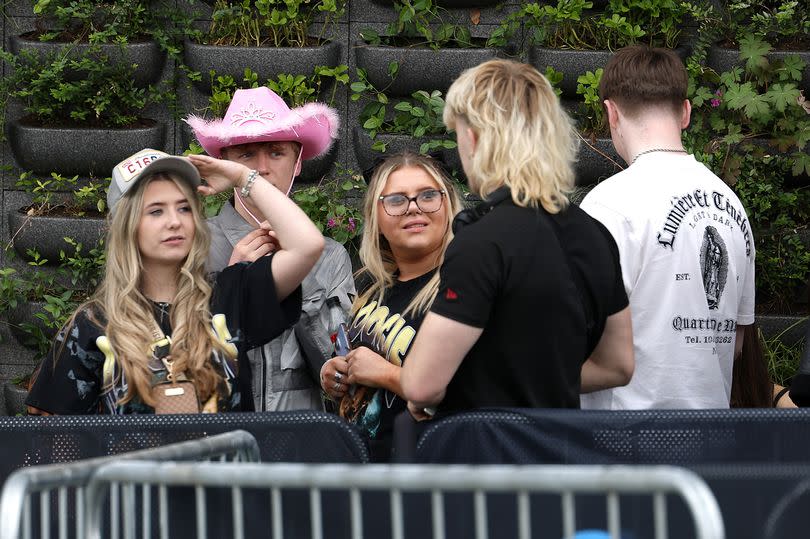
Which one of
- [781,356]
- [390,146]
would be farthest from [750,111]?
[390,146]

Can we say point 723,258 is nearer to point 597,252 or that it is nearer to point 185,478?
point 597,252

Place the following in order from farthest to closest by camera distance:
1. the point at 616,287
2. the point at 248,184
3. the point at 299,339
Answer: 1. the point at 299,339
2. the point at 248,184
3. the point at 616,287

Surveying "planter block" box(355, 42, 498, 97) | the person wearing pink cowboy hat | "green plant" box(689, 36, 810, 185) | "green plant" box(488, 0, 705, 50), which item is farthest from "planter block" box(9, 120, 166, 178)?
"green plant" box(689, 36, 810, 185)

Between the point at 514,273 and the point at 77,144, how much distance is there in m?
3.20

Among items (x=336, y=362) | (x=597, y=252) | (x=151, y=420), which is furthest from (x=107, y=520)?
(x=597, y=252)

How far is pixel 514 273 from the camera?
270 centimetres

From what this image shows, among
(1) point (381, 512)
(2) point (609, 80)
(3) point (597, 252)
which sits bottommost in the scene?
(1) point (381, 512)

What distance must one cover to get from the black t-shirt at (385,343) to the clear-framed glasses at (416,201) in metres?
0.21

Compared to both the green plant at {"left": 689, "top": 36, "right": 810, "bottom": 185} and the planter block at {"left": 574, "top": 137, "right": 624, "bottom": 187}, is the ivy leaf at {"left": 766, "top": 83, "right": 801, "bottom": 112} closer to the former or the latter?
the green plant at {"left": 689, "top": 36, "right": 810, "bottom": 185}

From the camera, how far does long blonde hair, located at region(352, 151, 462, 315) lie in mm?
3562

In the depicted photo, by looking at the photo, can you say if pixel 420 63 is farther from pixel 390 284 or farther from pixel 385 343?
pixel 385 343

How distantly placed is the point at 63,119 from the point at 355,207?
4.44 feet

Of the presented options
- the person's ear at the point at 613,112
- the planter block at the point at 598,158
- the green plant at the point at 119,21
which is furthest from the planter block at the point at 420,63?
the person's ear at the point at 613,112

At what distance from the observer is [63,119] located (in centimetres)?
547
